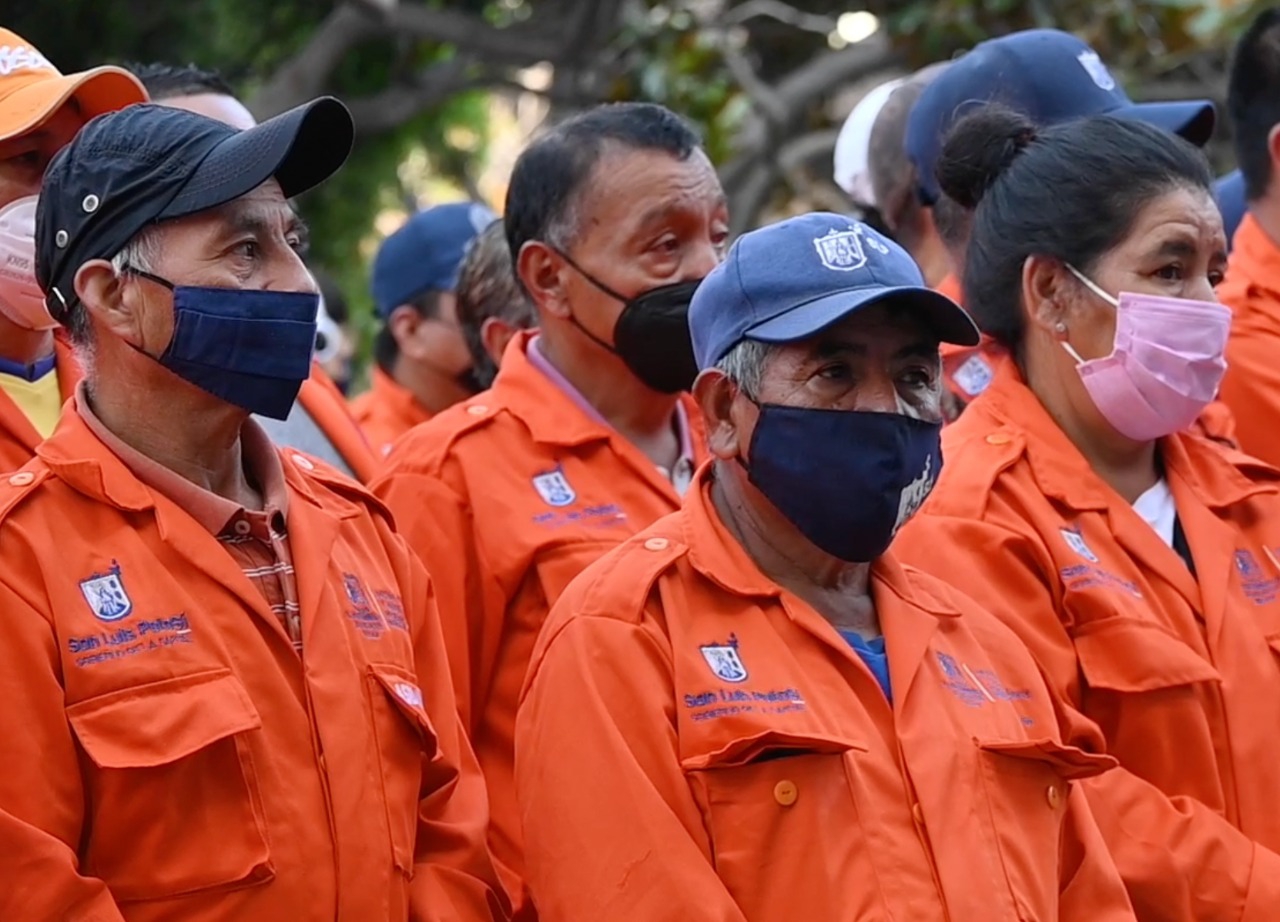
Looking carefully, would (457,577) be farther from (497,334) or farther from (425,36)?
(425,36)

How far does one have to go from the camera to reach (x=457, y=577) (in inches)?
170

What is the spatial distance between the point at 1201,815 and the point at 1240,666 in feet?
1.18

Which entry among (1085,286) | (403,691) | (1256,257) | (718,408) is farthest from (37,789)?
(1256,257)

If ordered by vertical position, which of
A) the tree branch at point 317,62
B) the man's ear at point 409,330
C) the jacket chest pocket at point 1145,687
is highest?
the jacket chest pocket at point 1145,687

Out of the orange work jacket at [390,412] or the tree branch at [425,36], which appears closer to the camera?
the orange work jacket at [390,412]

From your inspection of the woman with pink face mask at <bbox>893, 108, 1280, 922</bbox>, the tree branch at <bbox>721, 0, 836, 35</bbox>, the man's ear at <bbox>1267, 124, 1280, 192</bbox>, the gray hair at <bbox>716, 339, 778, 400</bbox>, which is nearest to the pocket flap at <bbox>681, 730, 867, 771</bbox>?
the gray hair at <bbox>716, 339, 778, 400</bbox>

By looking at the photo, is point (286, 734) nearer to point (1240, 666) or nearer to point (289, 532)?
point (289, 532)

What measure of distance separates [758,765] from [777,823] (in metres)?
0.09

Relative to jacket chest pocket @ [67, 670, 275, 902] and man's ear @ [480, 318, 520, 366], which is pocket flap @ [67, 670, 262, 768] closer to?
jacket chest pocket @ [67, 670, 275, 902]

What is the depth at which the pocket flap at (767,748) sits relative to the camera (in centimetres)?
328

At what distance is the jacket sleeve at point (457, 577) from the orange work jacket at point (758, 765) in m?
0.73

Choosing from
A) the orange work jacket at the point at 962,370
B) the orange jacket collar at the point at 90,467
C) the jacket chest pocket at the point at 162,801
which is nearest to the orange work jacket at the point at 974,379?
the orange work jacket at the point at 962,370

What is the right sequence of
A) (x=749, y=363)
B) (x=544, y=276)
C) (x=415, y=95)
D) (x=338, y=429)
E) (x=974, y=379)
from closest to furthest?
(x=749, y=363), (x=544, y=276), (x=974, y=379), (x=338, y=429), (x=415, y=95)

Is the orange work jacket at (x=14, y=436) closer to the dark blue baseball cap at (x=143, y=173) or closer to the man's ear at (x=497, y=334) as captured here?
the dark blue baseball cap at (x=143, y=173)
